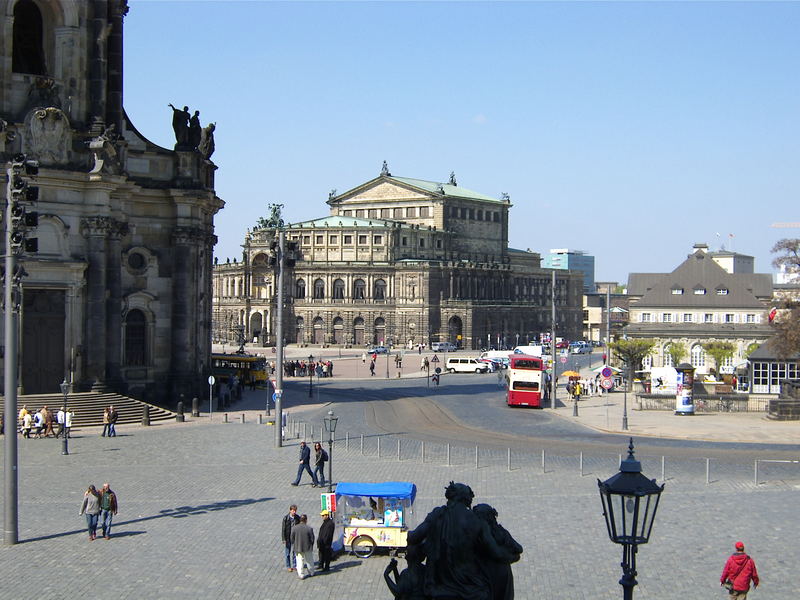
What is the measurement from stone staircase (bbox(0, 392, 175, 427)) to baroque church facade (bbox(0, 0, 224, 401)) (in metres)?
0.76

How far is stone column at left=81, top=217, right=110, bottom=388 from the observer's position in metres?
52.4

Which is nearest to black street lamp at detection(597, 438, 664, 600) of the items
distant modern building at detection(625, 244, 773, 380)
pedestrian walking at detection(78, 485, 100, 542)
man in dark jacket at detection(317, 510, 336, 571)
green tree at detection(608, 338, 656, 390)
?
man in dark jacket at detection(317, 510, 336, 571)

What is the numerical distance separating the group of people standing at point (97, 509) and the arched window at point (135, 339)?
3059 cm

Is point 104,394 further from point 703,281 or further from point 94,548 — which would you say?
point 703,281

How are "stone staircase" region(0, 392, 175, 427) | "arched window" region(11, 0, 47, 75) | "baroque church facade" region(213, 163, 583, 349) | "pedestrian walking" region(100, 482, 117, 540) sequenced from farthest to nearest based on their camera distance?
"baroque church facade" region(213, 163, 583, 349)
"arched window" region(11, 0, 47, 75)
"stone staircase" region(0, 392, 175, 427)
"pedestrian walking" region(100, 482, 117, 540)

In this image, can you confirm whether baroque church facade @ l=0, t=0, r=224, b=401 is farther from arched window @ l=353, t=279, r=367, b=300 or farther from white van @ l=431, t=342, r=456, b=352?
arched window @ l=353, t=279, r=367, b=300

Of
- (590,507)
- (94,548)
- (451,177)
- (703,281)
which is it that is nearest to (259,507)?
(94,548)

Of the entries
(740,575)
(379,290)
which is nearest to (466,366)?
(379,290)

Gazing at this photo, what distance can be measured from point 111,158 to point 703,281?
63170 millimetres

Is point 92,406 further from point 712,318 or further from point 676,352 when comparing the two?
point 712,318

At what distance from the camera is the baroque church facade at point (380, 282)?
15100 centimetres

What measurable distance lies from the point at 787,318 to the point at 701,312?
119 ft

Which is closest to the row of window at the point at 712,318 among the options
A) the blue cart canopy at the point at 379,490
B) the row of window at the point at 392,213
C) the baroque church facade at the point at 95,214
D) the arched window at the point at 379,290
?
the baroque church facade at the point at 95,214

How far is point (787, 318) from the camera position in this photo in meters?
62.9
